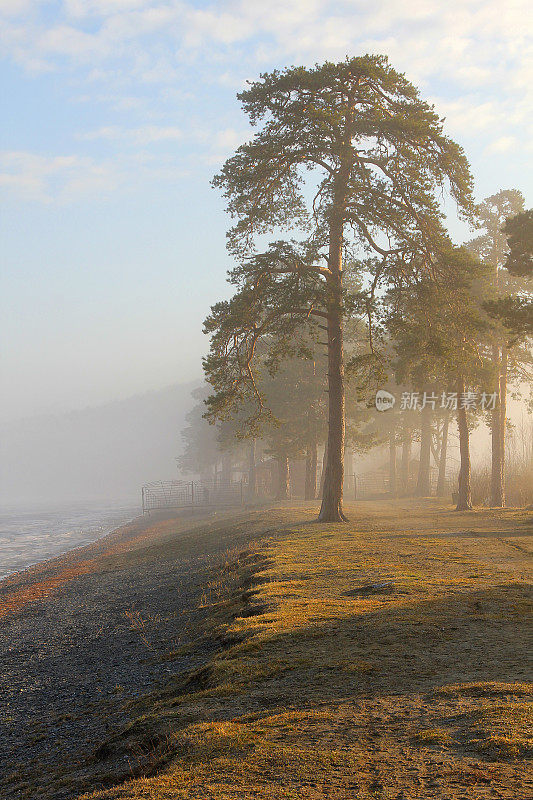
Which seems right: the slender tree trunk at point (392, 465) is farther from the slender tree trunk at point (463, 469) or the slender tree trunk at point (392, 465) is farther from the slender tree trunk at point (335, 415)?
the slender tree trunk at point (335, 415)

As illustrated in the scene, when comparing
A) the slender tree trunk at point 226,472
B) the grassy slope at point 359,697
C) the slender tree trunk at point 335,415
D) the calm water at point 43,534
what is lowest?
the calm water at point 43,534

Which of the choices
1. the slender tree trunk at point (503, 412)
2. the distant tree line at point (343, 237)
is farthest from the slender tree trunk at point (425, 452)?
the distant tree line at point (343, 237)

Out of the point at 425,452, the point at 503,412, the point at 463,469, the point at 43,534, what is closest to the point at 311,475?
the point at 425,452

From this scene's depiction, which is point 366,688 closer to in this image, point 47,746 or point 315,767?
point 315,767

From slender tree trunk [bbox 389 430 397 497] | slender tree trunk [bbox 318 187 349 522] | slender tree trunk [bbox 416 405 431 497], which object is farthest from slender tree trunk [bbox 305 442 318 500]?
slender tree trunk [bbox 318 187 349 522]

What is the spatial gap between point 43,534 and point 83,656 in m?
47.0

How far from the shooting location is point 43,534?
183 ft

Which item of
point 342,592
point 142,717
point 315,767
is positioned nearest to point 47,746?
point 142,717

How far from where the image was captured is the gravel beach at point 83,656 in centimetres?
712

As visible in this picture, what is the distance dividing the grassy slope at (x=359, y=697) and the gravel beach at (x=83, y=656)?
2.53 ft

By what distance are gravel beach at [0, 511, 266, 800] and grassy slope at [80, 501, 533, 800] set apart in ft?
2.53

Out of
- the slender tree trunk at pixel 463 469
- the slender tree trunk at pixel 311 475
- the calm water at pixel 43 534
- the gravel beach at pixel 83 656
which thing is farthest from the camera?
the slender tree trunk at pixel 311 475

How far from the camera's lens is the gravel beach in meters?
7.12

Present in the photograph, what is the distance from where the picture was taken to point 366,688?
20.8ft
